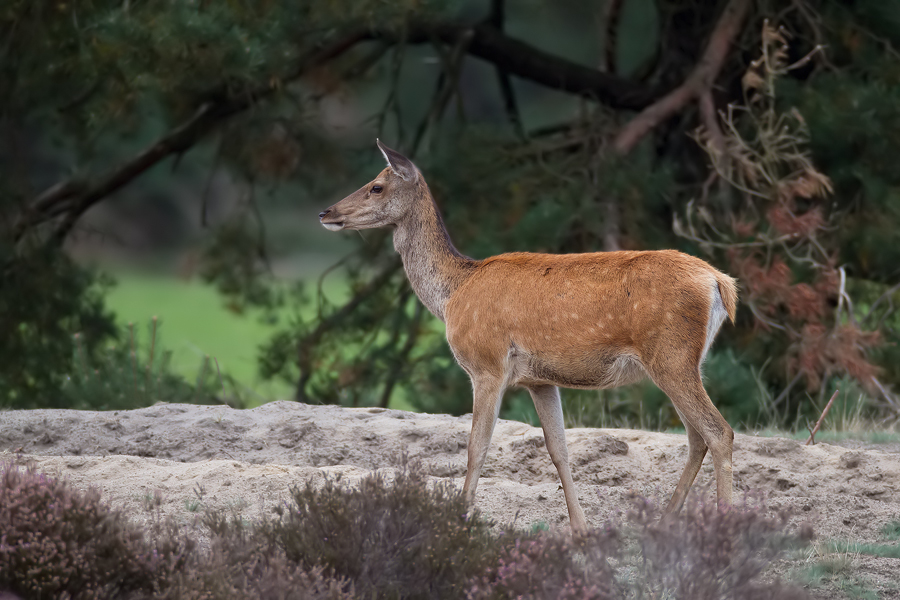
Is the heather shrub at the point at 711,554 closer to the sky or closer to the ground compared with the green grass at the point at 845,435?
closer to the sky

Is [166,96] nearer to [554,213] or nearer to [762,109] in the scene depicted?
[554,213]

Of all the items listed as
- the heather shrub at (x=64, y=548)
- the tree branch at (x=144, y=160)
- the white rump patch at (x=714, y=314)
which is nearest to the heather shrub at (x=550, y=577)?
the heather shrub at (x=64, y=548)

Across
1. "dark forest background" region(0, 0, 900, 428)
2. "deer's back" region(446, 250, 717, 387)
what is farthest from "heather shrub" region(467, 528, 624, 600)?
"dark forest background" region(0, 0, 900, 428)

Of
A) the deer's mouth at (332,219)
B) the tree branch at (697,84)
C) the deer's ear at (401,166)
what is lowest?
the deer's mouth at (332,219)

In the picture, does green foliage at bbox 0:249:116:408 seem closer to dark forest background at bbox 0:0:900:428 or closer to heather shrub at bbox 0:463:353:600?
dark forest background at bbox 0:0:900:428

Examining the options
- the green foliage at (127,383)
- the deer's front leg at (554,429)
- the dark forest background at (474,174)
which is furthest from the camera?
the green foliage at (127,383)

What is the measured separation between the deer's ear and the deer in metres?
0.71

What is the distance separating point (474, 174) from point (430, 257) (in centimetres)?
412

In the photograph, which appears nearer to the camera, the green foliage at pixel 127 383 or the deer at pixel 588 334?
the deer at pixel 588 334

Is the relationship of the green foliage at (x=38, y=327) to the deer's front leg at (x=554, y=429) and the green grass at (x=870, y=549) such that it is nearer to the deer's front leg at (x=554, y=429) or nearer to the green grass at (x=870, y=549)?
the deer's front leg at (x=554, y=429)

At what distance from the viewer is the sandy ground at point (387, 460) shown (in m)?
5.51

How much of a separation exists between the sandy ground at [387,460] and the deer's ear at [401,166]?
63.6 inches

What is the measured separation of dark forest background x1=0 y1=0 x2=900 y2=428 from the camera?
862 centimetres

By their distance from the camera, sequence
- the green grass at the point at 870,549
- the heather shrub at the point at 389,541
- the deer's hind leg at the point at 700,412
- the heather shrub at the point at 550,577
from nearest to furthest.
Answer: the heather shrub at the point at 550,577 < the heather shrub at the point at 389,541 < the green grass at the point at 870,549 < the deer's hind leg at the point at 700,412
